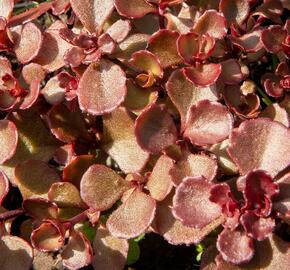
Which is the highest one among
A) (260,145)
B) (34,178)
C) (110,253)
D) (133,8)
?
(133,8)

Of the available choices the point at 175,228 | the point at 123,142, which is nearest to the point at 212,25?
the point at 123,142

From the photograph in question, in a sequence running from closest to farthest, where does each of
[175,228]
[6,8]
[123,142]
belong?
1. [175,228]
2. [123,142]
3. [6,8]

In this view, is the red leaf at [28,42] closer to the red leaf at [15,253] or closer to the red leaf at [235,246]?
the red leaf at [15,253]

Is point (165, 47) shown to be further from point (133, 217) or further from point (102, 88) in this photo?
point (133, 217)

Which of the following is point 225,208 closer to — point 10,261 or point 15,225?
point 10,261

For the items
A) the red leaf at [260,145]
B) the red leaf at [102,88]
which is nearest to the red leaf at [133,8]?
the red leaf at [102,88]

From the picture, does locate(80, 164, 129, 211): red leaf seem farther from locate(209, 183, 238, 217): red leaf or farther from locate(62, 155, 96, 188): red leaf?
locate(209, 183, 238, 217): red leaf

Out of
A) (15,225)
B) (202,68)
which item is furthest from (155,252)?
(202,68)
